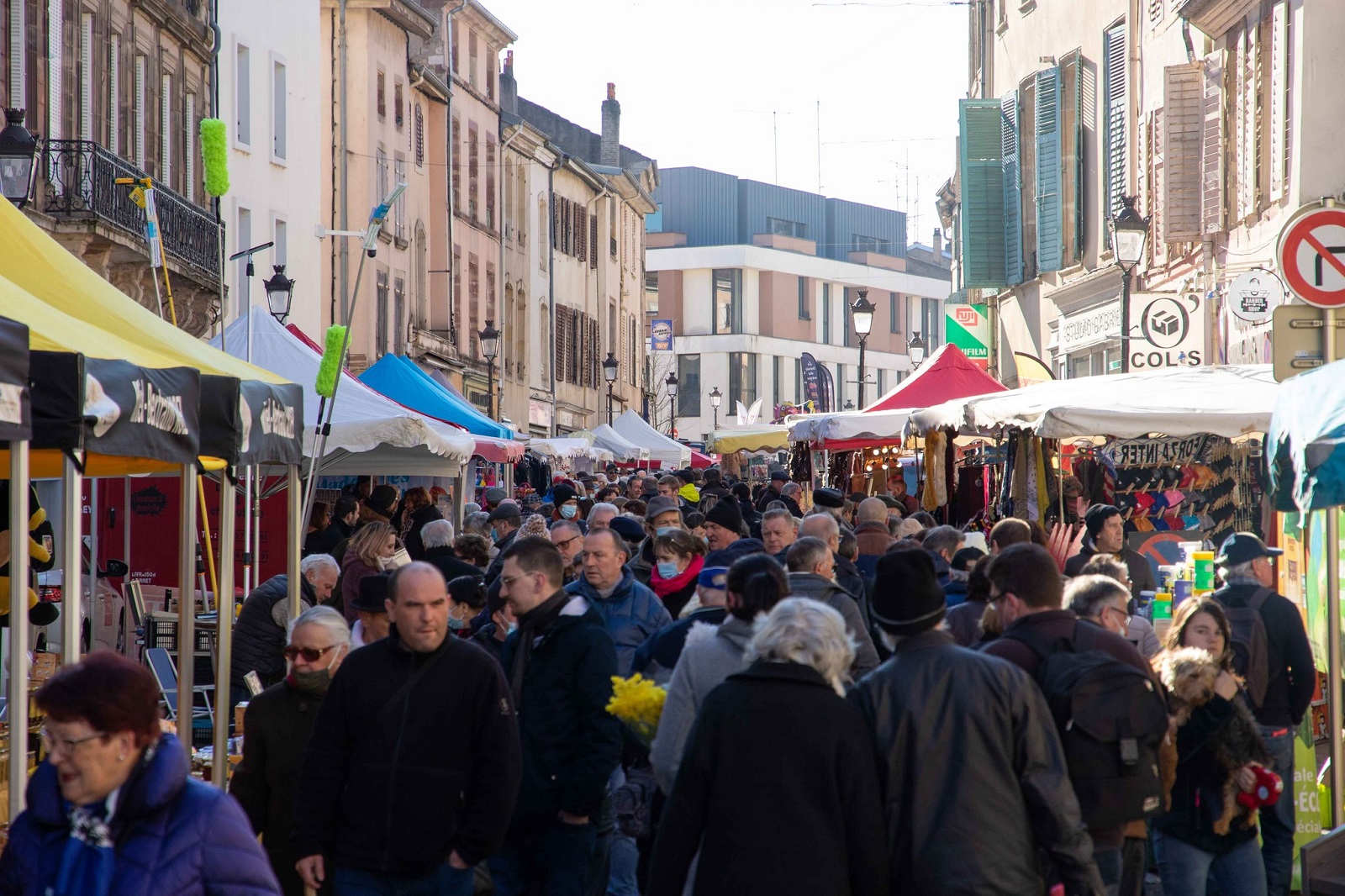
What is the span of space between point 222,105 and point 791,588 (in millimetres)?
23847

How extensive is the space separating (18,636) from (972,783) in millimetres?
2999

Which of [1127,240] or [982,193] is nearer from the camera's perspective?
[1127,240]

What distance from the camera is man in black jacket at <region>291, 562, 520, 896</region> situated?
559 centimetres

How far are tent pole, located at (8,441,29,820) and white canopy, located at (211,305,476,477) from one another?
24.9 feet

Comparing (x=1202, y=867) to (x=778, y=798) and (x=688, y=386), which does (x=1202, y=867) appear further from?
(x=688, y=386)

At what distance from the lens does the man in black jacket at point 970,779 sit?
4.79 m

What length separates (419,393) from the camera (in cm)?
1952

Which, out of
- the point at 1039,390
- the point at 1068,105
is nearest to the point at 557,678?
the point at 1039,390

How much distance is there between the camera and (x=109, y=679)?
3.57 meters

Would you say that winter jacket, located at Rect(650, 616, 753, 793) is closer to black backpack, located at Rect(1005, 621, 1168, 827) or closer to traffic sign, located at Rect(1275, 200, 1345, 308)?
black backpack, located at Rect(1005, 621, 1168, 827)

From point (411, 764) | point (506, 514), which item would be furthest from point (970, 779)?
point (506, 514)

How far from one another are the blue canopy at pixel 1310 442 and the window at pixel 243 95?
24932mm

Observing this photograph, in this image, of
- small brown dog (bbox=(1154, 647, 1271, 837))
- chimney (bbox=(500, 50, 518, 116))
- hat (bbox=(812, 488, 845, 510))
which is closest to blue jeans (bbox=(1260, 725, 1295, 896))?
small brown dog (bbox=(1154, 647, 1271, 837))

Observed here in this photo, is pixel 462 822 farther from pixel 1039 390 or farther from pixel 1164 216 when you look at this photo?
pixel 1164 216
